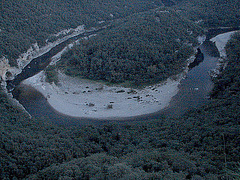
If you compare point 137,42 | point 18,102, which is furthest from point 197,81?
point 18,102

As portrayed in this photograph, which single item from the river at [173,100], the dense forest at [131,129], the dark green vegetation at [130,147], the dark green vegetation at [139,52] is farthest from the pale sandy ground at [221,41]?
the dark green vegetation at [130,147]

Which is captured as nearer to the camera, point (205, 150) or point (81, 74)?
point (205, 150)

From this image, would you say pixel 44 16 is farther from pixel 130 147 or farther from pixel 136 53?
pixel 130 147

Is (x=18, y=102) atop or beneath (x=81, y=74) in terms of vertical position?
beneath

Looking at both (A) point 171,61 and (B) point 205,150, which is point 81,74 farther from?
(B) point 205,150

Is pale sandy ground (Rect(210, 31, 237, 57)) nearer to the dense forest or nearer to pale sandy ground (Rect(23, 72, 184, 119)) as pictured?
the dense forest

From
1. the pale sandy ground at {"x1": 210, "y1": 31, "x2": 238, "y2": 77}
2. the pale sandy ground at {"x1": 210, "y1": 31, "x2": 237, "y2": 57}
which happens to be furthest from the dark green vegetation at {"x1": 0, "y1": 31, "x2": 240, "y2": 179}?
the pale sandy ground at {"x1": 210, "y1": 31, "x2": 237, "y2": 57}
